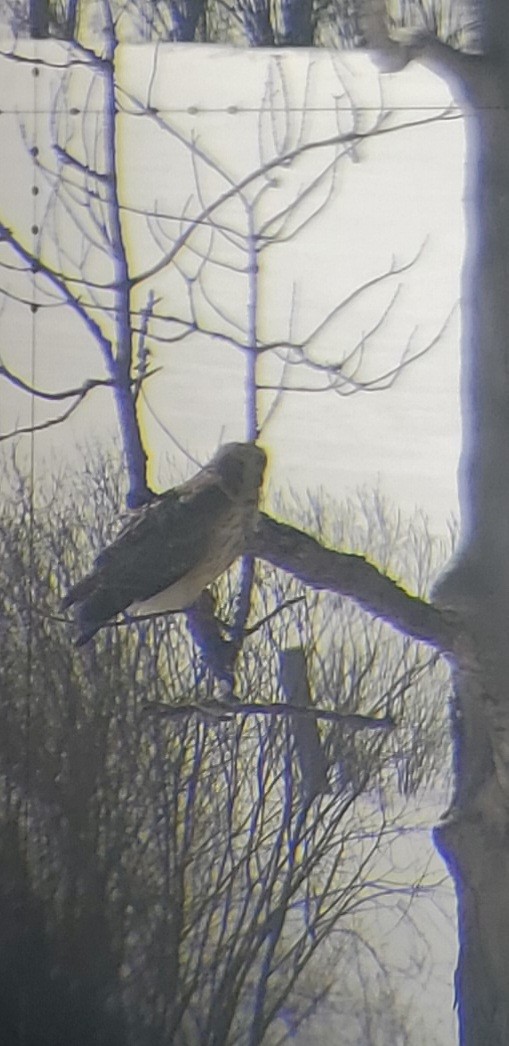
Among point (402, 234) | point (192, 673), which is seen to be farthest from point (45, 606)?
point (402, 234)

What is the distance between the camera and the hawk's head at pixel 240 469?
1887mm

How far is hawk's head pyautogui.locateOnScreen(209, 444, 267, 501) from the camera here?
1887mm

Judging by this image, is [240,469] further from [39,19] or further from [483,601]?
[39,19]

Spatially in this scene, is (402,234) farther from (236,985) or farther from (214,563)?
(236,985)

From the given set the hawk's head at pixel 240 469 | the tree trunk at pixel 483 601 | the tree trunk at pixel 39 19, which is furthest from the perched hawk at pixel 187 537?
the tree trunk at pixel 39 19

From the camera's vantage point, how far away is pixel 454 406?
1.80 metres

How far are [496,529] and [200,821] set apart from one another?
62 centimetres

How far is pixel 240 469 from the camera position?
190 cm

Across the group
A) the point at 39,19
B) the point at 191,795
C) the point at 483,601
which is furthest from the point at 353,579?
the point at 39,19

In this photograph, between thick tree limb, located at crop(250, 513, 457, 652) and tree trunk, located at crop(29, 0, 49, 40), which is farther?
tree trunk, located at crop(29, 0, 49, 40)

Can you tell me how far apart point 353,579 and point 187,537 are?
24 centimetres

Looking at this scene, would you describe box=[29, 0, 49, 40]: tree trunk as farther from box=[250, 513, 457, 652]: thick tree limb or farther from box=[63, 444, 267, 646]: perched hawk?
box=[250, 513, 457, 652]: thick tree limb

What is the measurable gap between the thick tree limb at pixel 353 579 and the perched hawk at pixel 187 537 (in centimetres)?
4

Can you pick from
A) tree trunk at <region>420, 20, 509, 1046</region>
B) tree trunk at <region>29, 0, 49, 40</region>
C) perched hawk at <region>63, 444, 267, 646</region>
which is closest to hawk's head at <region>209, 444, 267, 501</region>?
perched hawk at <region>63, 444, 267, 646</region>
